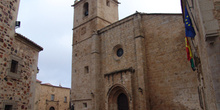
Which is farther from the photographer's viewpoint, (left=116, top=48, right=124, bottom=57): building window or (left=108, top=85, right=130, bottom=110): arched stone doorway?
(left=116, top=48, right=124, bottom=57): building window

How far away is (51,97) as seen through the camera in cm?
2570

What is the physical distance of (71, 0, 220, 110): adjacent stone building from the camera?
11.6 metres

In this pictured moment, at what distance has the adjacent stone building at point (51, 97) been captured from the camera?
23.8m

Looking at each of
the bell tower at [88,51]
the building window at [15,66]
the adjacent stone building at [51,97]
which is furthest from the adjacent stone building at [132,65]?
the adjacent stone building at [51,97]

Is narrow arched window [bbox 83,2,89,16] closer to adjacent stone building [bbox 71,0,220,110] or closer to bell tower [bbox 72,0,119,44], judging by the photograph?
bell tower [bbox 72,0,119,44]

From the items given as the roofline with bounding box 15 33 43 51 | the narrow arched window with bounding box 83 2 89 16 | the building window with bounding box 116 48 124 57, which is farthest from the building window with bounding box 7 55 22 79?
the narrow arched window with bounding box 83 2 89 16

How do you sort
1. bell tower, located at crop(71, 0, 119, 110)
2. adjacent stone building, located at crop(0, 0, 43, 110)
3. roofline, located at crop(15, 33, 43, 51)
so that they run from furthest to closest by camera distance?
1. bell tower, located at crop(71, 0, 119, 110)
2. roofline, located at crop(15, 33, 43, 51)
3. adjacent stone building, located at crop(0, 0, 43, 110)

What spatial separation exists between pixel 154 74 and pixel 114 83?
125 inches

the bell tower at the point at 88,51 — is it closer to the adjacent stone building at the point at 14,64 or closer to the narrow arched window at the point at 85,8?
the narrow arched window at the point at 85,8

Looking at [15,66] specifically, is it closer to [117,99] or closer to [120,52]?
[117,99]

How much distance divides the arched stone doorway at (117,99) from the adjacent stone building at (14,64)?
6634 millimetres

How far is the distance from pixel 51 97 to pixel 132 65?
1615 centimetres

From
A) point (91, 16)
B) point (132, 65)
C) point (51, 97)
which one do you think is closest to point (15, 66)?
point (132, 65)

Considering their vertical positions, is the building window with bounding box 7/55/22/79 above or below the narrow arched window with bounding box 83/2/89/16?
below
